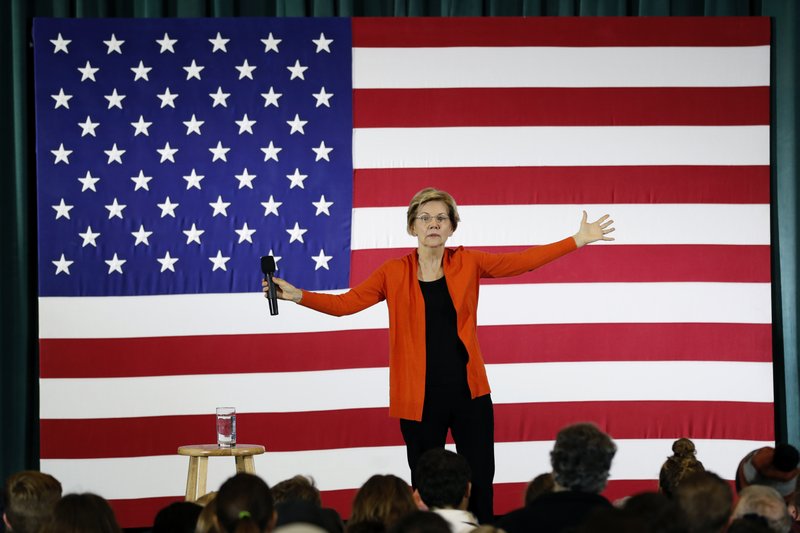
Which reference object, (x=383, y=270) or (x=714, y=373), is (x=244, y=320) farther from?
(x=714, y=373)

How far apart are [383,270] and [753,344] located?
2751 millimetres

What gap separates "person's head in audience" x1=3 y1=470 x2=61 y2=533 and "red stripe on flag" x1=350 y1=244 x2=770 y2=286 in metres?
3.54

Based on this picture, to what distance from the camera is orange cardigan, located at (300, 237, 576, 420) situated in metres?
4.29

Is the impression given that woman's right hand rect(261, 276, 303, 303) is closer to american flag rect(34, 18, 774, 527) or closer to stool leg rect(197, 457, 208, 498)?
stool leg rect(197, 457, 208, 498)

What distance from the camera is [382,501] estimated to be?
2982 millimetres

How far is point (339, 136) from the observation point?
6121mm

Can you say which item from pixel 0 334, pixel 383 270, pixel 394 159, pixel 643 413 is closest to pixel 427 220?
pixel 383 270

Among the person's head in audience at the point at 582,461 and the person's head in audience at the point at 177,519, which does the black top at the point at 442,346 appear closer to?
the person's head in audience at the point at 582,461

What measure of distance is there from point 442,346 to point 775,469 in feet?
4.36

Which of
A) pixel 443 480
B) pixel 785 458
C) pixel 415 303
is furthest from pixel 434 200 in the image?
pixel 785 458

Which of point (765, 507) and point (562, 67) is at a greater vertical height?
point (562, 67)

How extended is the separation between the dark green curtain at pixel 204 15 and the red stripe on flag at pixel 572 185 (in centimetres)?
36

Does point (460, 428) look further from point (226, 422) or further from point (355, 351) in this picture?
point (355, 351)

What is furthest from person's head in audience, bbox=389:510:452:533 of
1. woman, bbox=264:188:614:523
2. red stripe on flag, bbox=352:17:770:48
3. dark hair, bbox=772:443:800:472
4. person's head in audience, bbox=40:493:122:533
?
red stripe on flag, bbox=352:17:770:48
